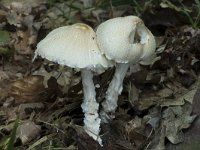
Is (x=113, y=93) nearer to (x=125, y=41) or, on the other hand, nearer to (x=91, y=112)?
(x=91, y=112)

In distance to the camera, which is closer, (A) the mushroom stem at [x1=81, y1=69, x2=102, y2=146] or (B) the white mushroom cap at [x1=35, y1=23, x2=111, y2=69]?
(B) the white mushroom cap at [x1=35, y1=23, x2=111, y2=69]

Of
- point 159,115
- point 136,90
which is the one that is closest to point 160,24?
point 136,90

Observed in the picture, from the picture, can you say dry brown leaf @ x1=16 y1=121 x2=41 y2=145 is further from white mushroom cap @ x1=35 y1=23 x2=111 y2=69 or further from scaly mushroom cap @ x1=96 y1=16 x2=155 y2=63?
scaly mushroom cap @ x1=96 y1=16 x2=155 y2=63

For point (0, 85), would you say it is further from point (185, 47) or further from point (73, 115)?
point (185, 47)

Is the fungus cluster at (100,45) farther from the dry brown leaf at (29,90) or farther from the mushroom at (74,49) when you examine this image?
the dry brown leaf at (29,90)

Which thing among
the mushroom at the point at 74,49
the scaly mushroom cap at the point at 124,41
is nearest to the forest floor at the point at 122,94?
the mushroom at the point at 74,49

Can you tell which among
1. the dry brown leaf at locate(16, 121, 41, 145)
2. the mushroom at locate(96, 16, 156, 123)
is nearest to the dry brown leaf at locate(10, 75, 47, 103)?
the dry brown leaf at locate(16, 121, 41, 145)

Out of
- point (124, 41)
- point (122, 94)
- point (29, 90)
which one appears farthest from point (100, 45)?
point (29, 90)
